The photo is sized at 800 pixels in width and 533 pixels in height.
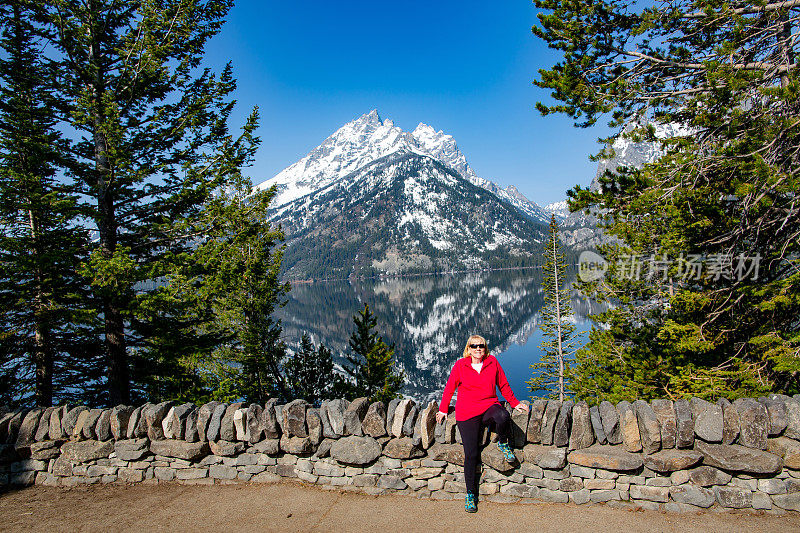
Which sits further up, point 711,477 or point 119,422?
point 119,422

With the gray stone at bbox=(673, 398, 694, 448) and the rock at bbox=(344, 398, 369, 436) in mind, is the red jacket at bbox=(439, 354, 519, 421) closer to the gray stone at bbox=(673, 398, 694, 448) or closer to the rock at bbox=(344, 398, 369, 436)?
the rock at bbox=(344, 398, 369, 436)

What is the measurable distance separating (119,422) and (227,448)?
183 cm

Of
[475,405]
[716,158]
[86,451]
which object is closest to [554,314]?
[716,158]

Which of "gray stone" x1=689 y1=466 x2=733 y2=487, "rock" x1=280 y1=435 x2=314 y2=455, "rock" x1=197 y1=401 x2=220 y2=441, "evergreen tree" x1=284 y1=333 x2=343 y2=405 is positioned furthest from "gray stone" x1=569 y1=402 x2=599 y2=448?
"evergreen tree" x1=284 y1=333 x2=343 y2=405

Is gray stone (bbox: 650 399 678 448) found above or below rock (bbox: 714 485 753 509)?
above

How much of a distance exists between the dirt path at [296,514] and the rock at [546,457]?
1.64 feet

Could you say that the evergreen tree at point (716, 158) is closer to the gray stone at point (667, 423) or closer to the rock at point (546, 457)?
the gray stone at point (667, 423)

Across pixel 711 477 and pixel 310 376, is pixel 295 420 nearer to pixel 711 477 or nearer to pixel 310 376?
pixel 711 477

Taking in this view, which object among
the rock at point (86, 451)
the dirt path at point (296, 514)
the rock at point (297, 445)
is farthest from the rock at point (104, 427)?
the rock at point (297, 445)

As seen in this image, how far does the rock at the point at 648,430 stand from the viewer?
425 cm

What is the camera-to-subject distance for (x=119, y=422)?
5582 mm

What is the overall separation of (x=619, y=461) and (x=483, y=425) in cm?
157

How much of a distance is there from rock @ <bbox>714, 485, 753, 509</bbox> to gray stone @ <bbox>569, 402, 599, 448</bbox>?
1.43 metres

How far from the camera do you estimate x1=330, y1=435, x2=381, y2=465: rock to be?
16.0ft
